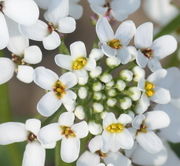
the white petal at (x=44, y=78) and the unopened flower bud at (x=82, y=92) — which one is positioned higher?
the white petal at (x=44, y=78)

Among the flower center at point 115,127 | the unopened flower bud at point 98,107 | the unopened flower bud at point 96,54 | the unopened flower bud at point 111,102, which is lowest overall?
the flower center at point 115,127

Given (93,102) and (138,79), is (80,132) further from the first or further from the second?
(138,79)

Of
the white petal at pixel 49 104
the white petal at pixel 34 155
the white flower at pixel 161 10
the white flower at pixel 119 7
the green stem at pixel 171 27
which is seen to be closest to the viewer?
the white petal at pixel 49 104

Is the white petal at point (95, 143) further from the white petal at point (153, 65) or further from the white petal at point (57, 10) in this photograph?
the white petal at point (57, 10)

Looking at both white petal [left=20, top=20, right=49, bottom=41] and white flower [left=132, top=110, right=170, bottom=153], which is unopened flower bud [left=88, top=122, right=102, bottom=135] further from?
white petal [left=20, top=20, right=49, bottom=41]

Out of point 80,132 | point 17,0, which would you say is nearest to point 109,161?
point 80,132

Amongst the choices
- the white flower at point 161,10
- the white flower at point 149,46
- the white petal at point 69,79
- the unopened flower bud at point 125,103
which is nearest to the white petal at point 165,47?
the white flower at point 149,46

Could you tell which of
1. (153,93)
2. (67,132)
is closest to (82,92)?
(67,132)
